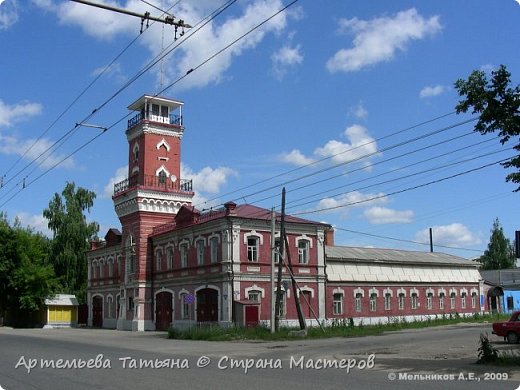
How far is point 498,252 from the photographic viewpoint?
9844 centimetres

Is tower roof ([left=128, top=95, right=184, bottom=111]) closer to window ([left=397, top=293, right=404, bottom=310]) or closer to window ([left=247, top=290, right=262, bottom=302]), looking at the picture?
window ([left=247, top=290, right=262, bottom=302])

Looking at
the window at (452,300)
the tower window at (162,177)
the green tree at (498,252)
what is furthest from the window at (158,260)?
the green tree at (498,252)

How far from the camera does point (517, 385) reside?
42.2ft

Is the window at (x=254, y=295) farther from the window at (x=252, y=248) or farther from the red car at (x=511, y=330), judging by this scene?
the red car at (x=511, y=330)

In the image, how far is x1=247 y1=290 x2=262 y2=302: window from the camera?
3936cm

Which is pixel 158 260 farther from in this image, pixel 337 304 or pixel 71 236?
pixel 71 236

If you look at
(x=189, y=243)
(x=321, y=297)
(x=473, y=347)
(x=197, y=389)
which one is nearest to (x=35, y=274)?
(x=189, y=243)

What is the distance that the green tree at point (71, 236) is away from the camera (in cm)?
6569

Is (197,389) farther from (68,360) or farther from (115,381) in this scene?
(68,360)

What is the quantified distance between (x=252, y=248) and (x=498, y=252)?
7067 cm

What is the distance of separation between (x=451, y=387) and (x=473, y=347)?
38.3 ft

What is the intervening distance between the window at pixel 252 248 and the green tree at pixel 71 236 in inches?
1232

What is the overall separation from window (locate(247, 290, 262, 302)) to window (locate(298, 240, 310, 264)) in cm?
407

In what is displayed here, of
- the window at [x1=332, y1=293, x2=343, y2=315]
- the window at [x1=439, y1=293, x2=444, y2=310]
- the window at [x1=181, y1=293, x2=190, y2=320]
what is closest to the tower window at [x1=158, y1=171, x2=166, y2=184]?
the window at [x1=181, y1=293, x2=190, y2=320]
